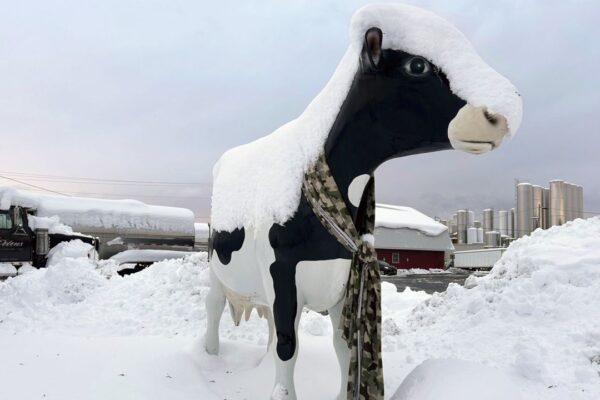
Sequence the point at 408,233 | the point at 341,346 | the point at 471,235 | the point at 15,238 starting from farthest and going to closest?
the point at 471,235 → the point at 408,233 → the point at 15,238 → the point at 341,346

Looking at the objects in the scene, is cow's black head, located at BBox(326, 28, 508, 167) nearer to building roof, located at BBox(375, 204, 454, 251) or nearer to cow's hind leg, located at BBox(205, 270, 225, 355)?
cow's hind leg, located at BBox(205, 270, 225, 355)

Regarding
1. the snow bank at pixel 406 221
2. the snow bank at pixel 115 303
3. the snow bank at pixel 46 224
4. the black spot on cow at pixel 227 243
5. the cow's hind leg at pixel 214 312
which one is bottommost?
the snow bank at pixel 115 303

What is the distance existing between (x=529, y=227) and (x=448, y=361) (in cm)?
3448

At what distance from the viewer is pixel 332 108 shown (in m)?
2.90

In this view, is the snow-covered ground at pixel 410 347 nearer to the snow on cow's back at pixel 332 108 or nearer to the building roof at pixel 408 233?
the snow on cow's back at pixel 332 108

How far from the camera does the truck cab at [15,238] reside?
44.8 ft

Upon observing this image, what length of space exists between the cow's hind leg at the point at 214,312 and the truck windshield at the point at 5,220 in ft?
39.1

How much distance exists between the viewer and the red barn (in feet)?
114

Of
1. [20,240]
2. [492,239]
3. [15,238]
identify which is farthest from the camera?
[492,239]

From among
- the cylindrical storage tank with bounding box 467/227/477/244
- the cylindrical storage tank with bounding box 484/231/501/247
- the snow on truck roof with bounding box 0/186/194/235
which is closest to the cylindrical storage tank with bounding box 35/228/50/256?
the snow on truck roof with bounding box 0/186/194/235

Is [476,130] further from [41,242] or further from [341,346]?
[41,242]

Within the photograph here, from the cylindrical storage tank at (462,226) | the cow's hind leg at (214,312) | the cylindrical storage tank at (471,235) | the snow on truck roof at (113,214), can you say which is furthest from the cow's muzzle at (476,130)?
the cylindrical storage tank at (462,226)

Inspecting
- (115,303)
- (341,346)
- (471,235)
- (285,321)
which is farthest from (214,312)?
(471,235)

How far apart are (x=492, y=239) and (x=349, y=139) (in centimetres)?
4923
